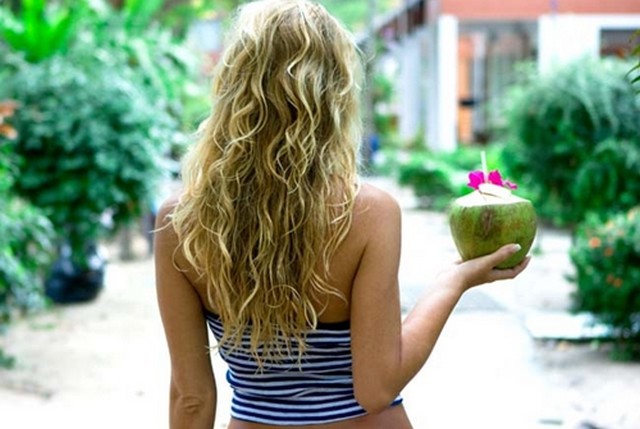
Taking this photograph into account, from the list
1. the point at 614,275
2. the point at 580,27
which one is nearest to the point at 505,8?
the point at 580,27

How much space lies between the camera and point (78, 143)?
9.46 metres

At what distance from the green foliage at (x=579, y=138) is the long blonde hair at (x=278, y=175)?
7.67 meters

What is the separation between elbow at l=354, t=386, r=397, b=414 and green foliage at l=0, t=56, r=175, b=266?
7.58 m

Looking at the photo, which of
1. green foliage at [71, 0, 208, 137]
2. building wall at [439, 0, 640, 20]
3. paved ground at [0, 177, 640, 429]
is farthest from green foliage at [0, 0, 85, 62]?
building wall at [439, 0, 640, 20]

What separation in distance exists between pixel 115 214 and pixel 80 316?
1.05 m

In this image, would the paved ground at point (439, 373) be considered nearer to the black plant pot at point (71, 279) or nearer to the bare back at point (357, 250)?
the black plant pot at point (71, 279)

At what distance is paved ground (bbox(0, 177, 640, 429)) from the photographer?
Answer: 6367 millimetres

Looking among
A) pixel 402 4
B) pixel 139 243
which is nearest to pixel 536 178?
pixel 139 243

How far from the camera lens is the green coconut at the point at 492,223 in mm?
2143

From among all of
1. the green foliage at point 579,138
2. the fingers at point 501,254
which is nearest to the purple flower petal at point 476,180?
the fingers at point 501,254

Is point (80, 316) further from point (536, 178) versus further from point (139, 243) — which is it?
point (139, 243)

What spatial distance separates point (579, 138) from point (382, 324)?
8354 millimetres

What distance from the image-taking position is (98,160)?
933 centimetres

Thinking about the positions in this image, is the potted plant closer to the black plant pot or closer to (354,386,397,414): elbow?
the black plant pot
